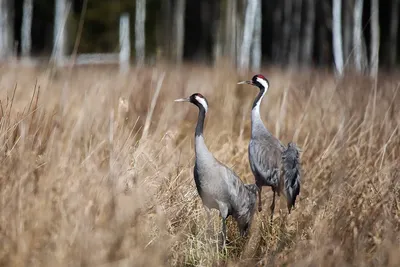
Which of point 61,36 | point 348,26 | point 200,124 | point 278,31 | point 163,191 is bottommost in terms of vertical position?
point 278,31

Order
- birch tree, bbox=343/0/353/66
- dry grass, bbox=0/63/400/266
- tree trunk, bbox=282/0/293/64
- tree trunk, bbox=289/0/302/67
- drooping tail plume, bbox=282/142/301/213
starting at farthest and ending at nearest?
1. tree trunk, bbox=289/0/302/67
2. tree trunk, bbox=282/0/293/64
3. birch tree, bbox=343/0/353/66
4. drooping tail plume, bbox=282/142/301/213
5. dry grass, bbox=0/63/400/266

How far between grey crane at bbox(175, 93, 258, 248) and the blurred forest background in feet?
41.3

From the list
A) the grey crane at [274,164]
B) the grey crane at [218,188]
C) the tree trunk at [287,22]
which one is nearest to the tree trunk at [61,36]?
the grey crane at [218,188]

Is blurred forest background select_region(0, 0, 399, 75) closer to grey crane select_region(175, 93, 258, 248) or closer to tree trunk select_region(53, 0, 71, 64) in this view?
tree trunk select_region(53, 0, 71, 64)

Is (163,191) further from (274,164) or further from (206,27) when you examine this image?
(206,27)

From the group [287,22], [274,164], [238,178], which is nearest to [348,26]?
[287,22]

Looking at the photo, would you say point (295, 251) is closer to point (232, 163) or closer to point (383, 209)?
point (383, 209)

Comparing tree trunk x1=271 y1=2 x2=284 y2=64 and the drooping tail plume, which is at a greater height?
the drooping tail plume

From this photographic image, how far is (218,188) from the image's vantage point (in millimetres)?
3672

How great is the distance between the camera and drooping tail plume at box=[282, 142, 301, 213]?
→ 395cm

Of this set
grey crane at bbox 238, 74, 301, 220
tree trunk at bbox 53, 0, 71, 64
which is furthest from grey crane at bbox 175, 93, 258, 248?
tree trunk at bbox 53, 0, 71, 64

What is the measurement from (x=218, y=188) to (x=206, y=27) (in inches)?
1105

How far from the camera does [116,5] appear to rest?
2320cm

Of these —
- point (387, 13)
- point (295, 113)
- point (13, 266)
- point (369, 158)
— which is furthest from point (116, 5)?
point (13, 266)
